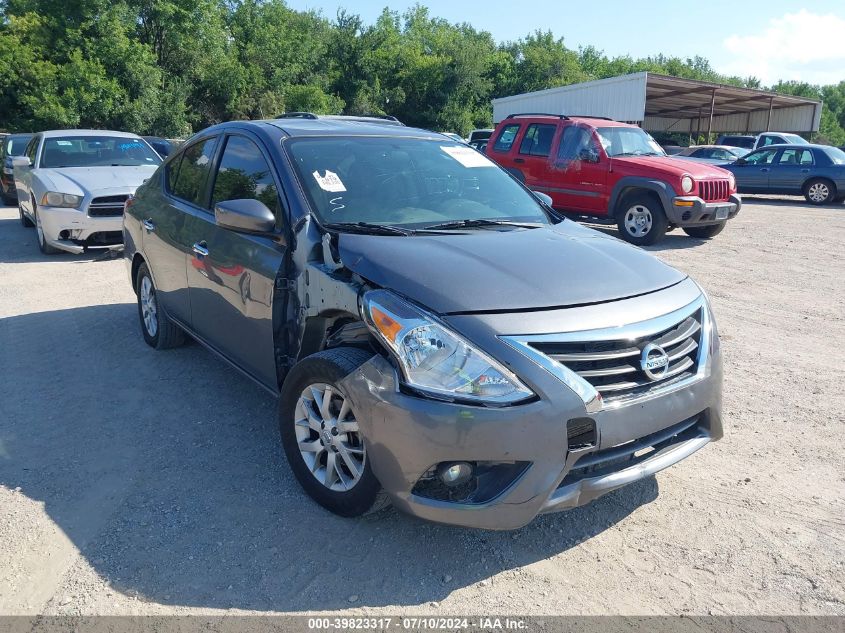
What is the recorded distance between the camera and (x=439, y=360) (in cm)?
275

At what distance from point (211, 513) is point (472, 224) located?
6.59 feet

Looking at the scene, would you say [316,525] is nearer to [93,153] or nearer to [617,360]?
[617,360]

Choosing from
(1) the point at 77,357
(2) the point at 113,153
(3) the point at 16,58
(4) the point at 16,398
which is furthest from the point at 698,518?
(3) the point at 16,58

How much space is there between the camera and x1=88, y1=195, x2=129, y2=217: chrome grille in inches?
368

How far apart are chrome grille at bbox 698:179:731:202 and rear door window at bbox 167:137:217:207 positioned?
8210 millimetres

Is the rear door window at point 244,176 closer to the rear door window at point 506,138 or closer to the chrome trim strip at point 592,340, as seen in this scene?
the chrome trim strip at point 592,340

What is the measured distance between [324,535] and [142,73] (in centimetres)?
3258

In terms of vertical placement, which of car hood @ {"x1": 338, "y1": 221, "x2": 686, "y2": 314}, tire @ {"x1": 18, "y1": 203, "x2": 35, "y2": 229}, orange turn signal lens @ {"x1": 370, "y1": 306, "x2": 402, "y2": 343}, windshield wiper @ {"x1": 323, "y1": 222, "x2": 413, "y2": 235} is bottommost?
tire @ {"x1": 18, "y1": 203, "x2": 35, "y2": 229}

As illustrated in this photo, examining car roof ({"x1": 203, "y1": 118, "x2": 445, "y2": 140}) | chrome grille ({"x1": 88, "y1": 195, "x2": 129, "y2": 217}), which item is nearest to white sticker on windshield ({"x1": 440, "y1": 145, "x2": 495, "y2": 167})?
car roof ({"x1": 203, "y1": 118, "x2": 445, "y2": 140})

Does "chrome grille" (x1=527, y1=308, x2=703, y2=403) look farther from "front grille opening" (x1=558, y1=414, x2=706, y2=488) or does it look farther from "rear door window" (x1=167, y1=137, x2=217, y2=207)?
"rear door window" (x1=167, y1=137, x2=217, y2=207)

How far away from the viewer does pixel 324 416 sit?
3203 millimetres

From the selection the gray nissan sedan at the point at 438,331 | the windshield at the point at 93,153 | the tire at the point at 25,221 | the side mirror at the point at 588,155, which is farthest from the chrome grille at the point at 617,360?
the tire at the point at 25,221

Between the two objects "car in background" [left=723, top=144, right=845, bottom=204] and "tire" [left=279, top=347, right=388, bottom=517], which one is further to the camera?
"car in background" [left=723, top=144, right=845, bottom=204]

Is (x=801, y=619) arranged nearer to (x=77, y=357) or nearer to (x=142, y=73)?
(x=77, y=357)
